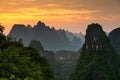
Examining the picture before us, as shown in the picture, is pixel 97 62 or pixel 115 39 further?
pixel 115 39

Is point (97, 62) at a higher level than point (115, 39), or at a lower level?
lower

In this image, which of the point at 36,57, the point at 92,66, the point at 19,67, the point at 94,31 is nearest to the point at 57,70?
the point at 94,31

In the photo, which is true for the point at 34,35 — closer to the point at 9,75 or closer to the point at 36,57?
the point at 36,57

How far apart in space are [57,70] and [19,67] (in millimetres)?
65073

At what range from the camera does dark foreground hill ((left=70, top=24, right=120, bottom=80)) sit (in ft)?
180

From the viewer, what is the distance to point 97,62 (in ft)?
186

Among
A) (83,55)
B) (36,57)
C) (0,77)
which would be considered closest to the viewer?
(0,77)

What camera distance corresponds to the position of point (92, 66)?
55844 millimetres

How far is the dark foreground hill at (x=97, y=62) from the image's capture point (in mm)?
54938

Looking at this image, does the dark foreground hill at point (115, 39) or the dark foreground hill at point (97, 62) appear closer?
the dark foreground hill at point (97, 62)

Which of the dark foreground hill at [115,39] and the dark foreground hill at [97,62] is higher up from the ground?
the dark foreground hill at [115,39]

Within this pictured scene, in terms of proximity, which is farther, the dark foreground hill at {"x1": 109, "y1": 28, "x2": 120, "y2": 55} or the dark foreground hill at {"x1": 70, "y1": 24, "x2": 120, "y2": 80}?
the dark foreground hill at {"x1": 109, "y1": 28, "x2": 120, "y2": 55}

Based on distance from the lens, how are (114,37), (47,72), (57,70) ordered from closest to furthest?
(47,72) → (57,70) → (114,37)

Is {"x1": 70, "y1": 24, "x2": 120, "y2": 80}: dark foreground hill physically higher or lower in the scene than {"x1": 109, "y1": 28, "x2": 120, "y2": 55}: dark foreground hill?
lower
